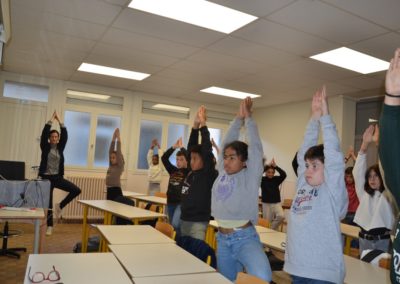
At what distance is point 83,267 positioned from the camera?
1.84 metres

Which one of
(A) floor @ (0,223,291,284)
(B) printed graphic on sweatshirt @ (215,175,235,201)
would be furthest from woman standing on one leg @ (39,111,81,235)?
(B) printed graphic on sweatshirt @ (215,175,235,201)

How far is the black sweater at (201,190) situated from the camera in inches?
118

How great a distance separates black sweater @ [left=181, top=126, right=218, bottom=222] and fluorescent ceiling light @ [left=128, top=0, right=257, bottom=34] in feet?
4.30

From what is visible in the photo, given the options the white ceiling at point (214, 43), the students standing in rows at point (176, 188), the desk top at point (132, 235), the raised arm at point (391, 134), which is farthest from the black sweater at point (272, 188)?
the raised arm at point (391, 134)

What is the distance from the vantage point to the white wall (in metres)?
6.91

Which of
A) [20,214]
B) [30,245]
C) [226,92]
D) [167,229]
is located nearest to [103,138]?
[226,92]

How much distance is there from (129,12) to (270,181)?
364 centimetres

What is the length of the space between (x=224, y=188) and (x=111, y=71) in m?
4.59

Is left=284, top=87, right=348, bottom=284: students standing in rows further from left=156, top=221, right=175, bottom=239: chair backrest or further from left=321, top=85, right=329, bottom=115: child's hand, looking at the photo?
left=156, top=221, right=175, bottom=239: chair backrest

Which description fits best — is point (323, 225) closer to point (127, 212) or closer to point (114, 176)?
point (127, 212)

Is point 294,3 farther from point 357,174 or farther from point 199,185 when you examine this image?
point 199,185

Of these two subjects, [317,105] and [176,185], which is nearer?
[317,105]

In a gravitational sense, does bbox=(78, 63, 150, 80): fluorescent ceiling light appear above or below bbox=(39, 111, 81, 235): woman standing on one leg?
above

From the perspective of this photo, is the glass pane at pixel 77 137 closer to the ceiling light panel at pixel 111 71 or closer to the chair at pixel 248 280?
the ceiling light panel at pixel 111 71
